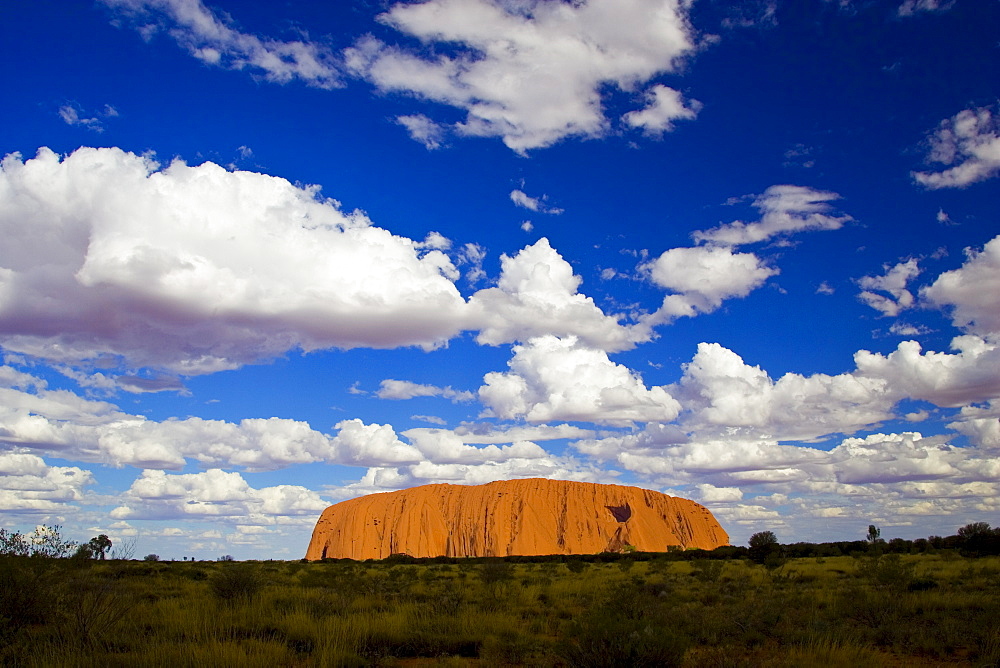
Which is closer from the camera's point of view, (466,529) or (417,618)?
(417,618)

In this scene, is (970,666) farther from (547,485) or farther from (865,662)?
(547,485)

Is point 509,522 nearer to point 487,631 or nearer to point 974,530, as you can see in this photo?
point 974,530

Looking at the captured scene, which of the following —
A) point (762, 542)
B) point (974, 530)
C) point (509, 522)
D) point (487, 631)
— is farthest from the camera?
point (509, 522)

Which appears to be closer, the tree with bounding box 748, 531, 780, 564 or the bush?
the bush

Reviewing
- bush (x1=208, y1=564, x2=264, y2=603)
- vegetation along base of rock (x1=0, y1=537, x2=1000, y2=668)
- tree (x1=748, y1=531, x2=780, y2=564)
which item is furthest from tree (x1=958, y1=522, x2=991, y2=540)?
bush (x1=208, y1=564, x2=264, y2=603)

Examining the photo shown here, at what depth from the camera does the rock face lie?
144625 mm

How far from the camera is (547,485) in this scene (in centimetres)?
16125

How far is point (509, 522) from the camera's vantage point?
150 meters

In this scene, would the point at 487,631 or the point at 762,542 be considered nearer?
the point at 487,631

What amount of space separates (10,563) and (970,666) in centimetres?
1588

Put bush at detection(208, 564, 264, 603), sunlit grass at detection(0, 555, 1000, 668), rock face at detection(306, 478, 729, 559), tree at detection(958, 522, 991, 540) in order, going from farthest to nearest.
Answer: rock face at detection(306, 478, 729, 559) < tree at detection(958, 522, 991, 540) < bush at detection(208, 564, 264, 603) < sunlit grass at detection(0, 555, 1000, 668)

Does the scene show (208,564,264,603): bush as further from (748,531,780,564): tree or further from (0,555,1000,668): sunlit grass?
(748,531,780,564): tree

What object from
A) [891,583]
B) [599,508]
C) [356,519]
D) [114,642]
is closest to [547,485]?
[599,508]

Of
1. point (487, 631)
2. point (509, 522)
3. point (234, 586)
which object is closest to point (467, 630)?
point (487, 631)
